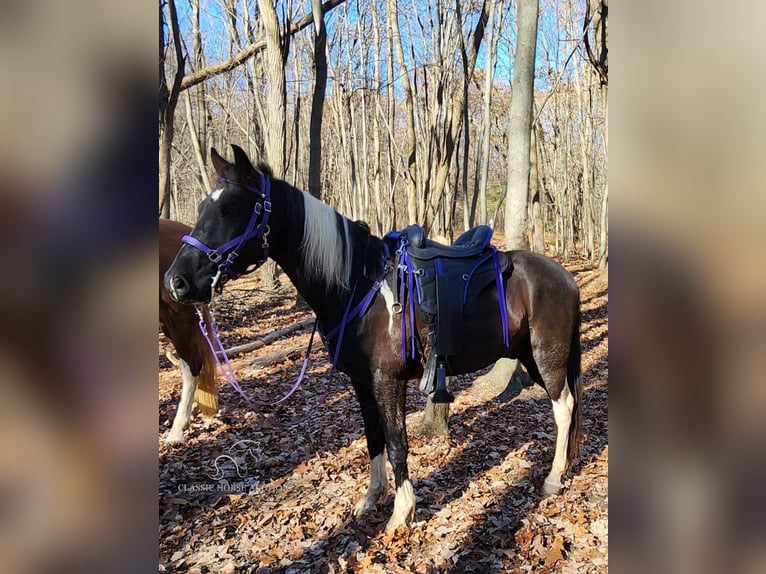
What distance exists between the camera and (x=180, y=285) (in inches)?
99.7

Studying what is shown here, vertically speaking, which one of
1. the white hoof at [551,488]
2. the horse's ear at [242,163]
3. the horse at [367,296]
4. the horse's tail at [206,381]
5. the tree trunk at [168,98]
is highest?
Result: the tree trunk at [168,98]

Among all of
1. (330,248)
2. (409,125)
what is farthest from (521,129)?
(330,248)

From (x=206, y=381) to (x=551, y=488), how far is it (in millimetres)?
3451

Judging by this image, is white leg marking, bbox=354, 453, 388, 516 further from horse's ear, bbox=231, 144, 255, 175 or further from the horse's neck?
horse's ear, bbox=231, 144, 255, 175

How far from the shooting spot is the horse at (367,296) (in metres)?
2.64

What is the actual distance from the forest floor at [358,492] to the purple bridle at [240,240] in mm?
1148

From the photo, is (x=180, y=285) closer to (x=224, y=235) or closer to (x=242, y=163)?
(x=224, y=235)

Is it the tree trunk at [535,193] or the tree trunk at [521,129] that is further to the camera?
the tree trunk at [535,193]

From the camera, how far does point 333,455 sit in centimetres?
457

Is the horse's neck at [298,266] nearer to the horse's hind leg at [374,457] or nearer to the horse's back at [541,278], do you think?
the horse's hind leg at [374,457]

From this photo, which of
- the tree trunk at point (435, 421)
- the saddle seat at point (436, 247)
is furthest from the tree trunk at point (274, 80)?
the saddle seat at point (436, 247)

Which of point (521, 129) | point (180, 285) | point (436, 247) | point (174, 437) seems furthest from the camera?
point (521, 129)

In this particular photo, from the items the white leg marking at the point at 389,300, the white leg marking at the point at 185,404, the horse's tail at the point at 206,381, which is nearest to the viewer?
the white leg marking at the point at 389,300
